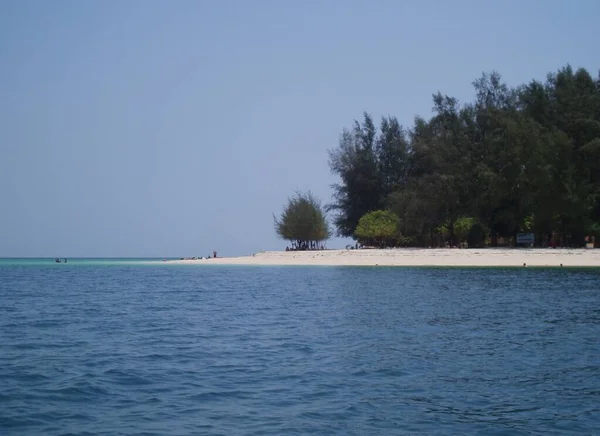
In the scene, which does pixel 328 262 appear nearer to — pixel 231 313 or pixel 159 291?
pixel 159 291

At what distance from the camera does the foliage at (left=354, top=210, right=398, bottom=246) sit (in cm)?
7700

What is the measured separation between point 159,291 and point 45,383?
2590cm

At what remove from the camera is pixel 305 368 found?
14688 mm

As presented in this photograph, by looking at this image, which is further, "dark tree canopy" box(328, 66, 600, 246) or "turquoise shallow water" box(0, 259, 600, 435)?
"dark tree canopy" box(328, 66, 600, 246)

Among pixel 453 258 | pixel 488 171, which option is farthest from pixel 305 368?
pixel 488 171

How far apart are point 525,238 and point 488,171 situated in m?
7.54

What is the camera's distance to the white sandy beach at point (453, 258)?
186ft

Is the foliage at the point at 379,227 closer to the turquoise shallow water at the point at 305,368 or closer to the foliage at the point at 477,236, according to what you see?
the foliage at the point at 477,236

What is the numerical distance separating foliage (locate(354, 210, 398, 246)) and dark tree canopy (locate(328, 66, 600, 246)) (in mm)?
1181

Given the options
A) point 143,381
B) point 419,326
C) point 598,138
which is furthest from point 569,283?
point 143,381

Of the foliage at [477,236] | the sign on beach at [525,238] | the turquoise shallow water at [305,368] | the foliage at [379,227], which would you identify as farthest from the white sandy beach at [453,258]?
the turquoise shallow water at [305,368]

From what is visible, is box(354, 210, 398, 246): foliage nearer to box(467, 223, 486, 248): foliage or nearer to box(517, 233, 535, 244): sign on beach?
box(467, 223, 486, 248): foliage

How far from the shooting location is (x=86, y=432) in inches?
399

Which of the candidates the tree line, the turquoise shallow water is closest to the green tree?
the tree line
